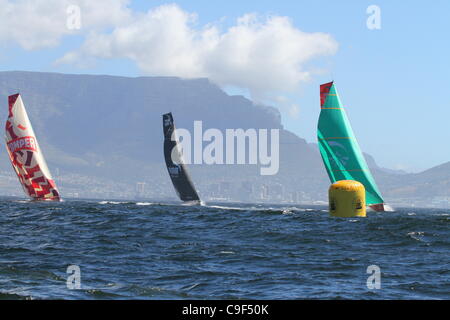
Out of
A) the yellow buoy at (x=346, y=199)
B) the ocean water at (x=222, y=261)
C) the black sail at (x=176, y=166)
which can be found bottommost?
the ocean water at (x=222, y=261)

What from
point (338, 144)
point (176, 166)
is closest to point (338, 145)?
point (338, 144)

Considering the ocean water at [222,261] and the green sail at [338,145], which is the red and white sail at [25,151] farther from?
the ocean water at [222,261]

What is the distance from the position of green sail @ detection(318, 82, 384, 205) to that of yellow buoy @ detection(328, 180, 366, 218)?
1498cm

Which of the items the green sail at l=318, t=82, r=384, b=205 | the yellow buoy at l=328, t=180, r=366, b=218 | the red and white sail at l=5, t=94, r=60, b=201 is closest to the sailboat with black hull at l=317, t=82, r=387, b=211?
the green sail at l=318, t=82, r=384, b=205

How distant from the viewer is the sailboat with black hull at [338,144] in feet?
182

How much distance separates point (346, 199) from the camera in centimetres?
3991

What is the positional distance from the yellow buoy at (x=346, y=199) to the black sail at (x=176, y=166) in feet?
131

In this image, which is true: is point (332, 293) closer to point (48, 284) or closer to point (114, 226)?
point (48, 284)

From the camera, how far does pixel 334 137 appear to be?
182 ft

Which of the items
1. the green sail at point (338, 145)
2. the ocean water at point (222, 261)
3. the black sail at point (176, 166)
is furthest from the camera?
the black sail at point (176, 166)

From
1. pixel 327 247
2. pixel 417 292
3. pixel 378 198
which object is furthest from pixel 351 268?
pixel 378 198

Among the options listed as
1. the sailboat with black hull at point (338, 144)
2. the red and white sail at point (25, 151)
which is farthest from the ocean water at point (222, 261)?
the red and white sail at point (25, 151)

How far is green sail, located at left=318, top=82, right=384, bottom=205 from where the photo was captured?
55469mm

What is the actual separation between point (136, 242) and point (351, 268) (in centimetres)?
986
